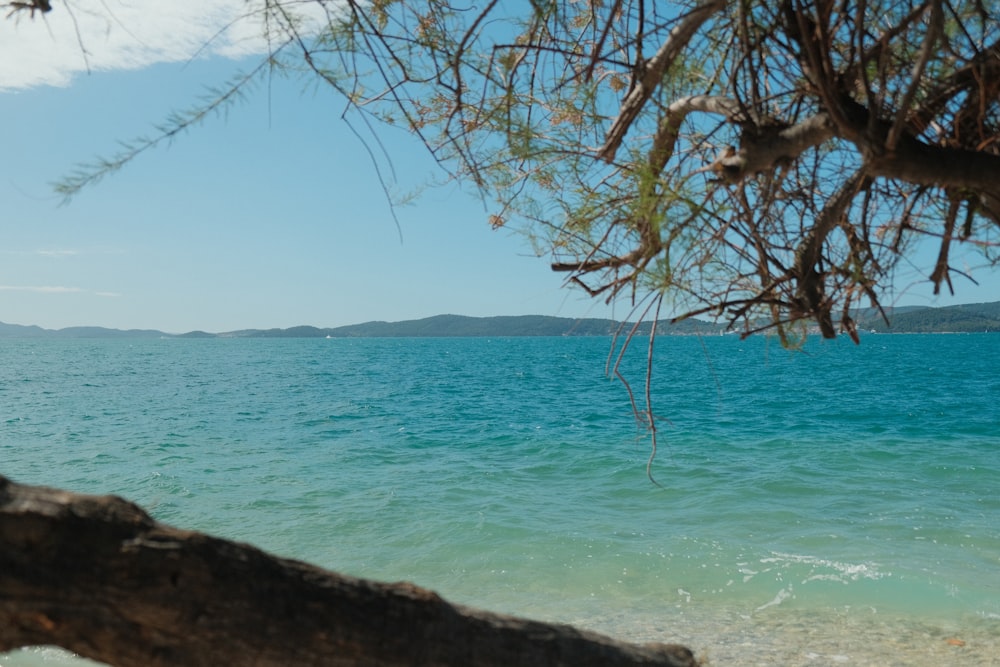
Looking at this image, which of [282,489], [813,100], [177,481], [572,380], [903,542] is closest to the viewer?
[813,100]

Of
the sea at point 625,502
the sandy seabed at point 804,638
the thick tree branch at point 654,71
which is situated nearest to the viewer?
the thick tree branch at point 654,71

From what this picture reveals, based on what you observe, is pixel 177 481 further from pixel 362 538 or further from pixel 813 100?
pixel 813 100

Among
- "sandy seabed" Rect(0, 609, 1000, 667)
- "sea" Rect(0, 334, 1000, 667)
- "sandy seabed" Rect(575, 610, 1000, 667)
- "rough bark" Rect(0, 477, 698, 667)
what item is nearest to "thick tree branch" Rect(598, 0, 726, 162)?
"sea" Rect(0, 334, 1000, 667)

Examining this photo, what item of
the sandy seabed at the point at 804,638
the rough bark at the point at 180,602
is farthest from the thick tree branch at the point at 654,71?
the sandy seabed at the point at 804,638

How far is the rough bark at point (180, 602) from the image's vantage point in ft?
3.91

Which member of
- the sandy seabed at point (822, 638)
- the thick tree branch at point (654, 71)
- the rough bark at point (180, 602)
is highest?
the thick tree branch at point (654, 71)

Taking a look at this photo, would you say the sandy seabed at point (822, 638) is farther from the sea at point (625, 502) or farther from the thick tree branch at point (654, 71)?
the thick tree branch at point (654, 71)

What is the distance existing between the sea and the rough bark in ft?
2.44

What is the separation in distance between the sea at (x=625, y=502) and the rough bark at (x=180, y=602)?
0.75m

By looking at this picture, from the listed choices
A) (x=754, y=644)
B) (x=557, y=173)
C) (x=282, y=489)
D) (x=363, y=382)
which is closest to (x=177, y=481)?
(x=282, y=489)

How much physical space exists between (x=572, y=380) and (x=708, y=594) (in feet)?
96.1

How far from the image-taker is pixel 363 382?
3641 cm

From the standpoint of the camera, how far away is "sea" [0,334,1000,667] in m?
6.29

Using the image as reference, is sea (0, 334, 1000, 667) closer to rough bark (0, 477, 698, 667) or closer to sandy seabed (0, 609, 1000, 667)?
sandy seabed (0, 609, 1000, 667)
